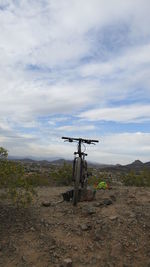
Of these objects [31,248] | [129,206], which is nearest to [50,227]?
[31,248]

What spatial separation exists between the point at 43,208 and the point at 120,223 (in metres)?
2.80

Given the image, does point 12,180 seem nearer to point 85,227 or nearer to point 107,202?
point 85,227

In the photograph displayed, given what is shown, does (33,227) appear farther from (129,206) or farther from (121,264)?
(129,206)

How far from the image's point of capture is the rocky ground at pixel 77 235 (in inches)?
263

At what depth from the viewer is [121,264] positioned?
6.59 m

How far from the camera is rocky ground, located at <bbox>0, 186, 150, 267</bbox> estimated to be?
6.69m

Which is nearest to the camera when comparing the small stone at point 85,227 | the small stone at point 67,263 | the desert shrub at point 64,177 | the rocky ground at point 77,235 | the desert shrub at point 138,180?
the small stone at point 67,263

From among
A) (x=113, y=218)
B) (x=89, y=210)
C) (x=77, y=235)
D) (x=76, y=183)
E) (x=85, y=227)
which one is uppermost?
(x=76, y=183)

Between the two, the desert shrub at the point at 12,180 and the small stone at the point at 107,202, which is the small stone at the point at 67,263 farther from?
the small stone at the point at 107,202

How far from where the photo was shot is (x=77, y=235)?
7.60m

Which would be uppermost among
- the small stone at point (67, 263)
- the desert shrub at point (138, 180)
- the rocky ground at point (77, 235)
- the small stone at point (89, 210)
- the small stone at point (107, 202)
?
the desert shrub at point (138, 180)

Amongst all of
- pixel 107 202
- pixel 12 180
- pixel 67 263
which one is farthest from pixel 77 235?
pixel 12 180

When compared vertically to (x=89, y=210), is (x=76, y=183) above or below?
above

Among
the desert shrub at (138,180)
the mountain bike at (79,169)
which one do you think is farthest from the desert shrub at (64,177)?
the mountain bike at (79,169)
